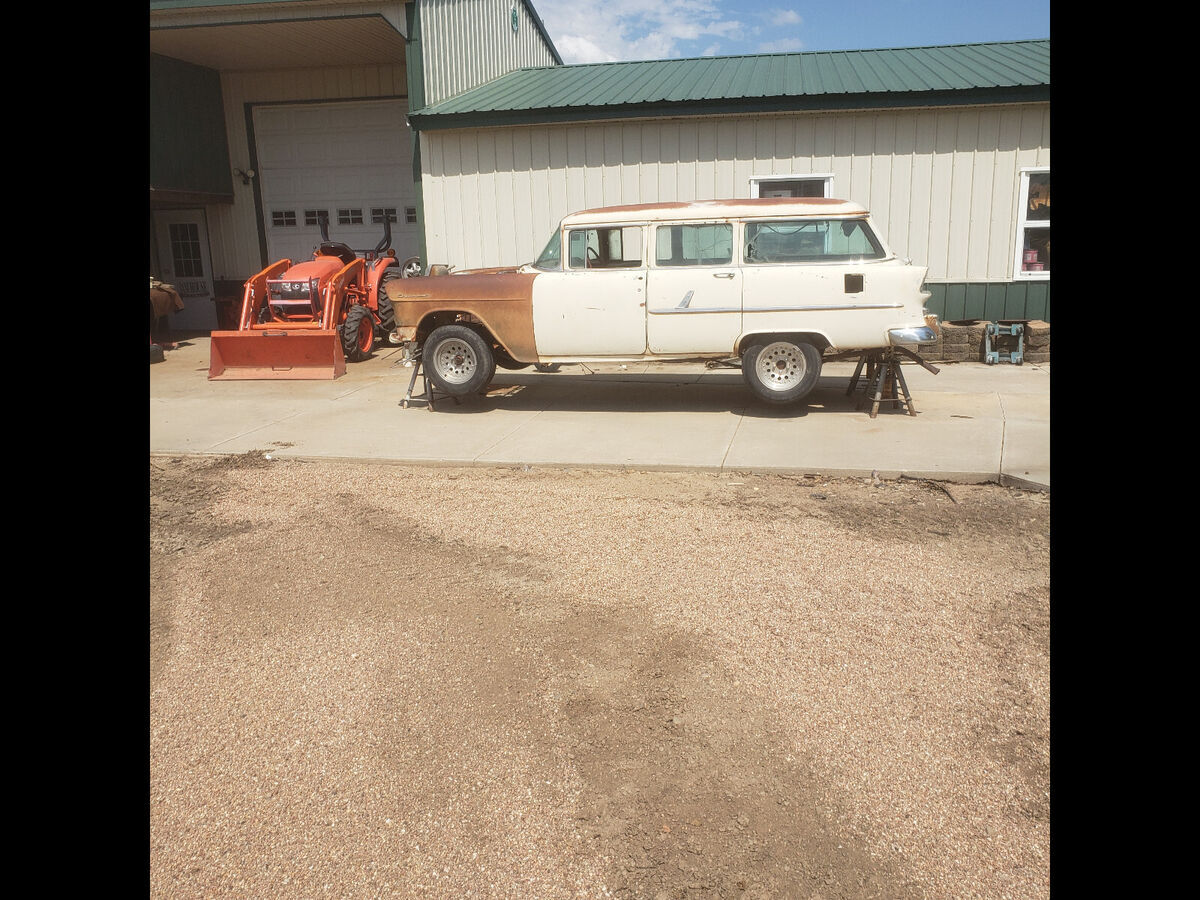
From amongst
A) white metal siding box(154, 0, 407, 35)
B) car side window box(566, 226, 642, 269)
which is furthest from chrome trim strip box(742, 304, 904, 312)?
white metal siding box(154, 0, 407, 35)

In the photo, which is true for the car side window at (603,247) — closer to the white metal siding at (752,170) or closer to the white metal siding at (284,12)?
the white metal siding at (752,170)

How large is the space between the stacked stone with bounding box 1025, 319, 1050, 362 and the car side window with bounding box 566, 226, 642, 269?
20.1ft

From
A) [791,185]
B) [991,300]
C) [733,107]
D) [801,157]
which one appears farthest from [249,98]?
[991,300]

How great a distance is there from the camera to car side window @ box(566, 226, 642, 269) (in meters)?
8.70

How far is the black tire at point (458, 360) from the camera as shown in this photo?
29.6ft

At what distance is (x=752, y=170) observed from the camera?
1220 cm

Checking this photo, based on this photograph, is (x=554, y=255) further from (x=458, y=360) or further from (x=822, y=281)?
(x=822, y=281)

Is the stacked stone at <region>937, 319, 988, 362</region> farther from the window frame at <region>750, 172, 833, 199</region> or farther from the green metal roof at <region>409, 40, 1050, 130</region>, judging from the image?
the green metal roof at <region>409, 40, 1050, 130</region>

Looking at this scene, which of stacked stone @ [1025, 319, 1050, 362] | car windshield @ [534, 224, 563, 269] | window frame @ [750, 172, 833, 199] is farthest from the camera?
window frame @ [750, 172, 833, 199]

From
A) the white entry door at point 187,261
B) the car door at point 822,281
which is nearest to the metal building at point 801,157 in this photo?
the car door at point 822,281

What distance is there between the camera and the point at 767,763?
A: 9.79ft
